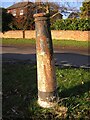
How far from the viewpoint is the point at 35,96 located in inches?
255

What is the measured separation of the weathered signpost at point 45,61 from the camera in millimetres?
5852

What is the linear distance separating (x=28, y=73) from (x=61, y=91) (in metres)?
2.31

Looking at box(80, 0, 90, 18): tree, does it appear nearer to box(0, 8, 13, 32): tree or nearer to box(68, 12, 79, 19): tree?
box(68, 12, 79, 19): tree

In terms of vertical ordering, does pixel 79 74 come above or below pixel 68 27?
below

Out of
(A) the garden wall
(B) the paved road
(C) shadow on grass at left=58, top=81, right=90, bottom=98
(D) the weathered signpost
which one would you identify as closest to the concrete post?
(D) the weathered signpost

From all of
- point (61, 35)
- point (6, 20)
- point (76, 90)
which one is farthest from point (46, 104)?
point (6, 20)

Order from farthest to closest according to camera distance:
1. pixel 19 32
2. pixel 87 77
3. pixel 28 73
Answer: pixel 19 32 → pixel 28 73 → pixel 87 77

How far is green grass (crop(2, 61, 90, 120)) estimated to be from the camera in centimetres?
568

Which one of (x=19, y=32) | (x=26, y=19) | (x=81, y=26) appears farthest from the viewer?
(x=26, y=19)

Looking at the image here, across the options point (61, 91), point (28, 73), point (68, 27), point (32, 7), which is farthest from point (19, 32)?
point (61, 91)

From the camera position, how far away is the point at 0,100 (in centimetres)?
641

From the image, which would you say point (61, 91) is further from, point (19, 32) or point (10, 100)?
point (19, 32)

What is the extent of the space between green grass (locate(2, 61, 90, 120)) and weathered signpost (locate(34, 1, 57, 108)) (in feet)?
0.75

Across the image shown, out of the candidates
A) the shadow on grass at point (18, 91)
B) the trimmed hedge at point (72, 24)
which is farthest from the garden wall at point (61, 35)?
the shadow on grass at point (18, 91)
